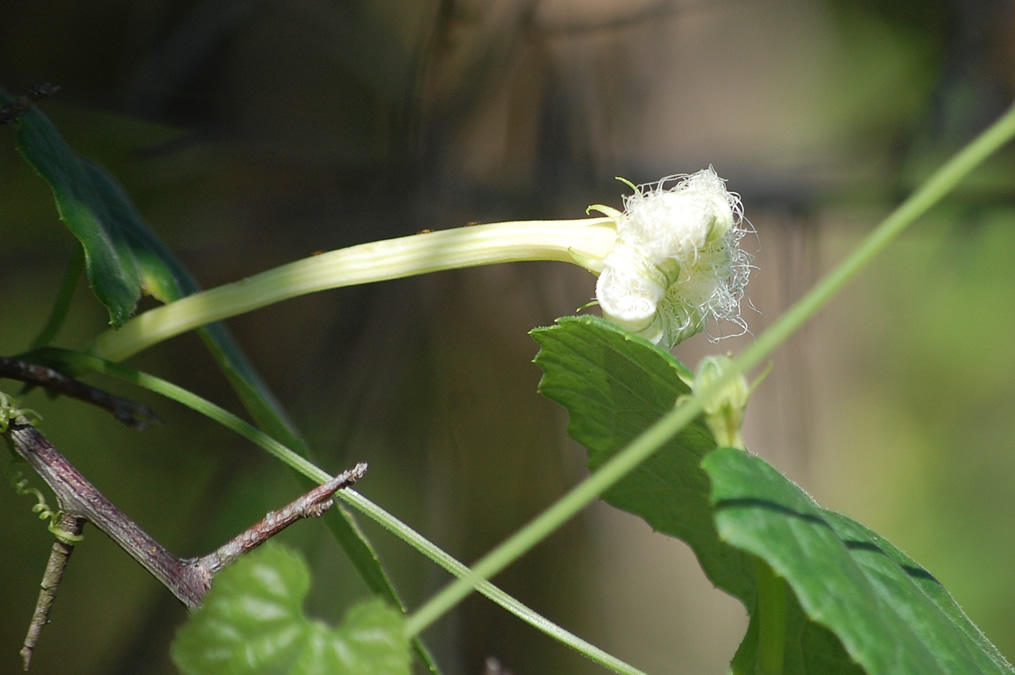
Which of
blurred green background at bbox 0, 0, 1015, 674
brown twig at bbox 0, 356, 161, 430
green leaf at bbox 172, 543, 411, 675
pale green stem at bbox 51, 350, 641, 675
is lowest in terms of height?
green leaf at bbox 172, 543, 411, 675

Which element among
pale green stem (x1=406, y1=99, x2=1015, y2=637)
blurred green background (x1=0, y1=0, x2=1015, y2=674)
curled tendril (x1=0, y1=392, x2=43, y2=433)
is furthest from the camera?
blurred green background (x1=0, y1=0, x2=1015, y2=674)

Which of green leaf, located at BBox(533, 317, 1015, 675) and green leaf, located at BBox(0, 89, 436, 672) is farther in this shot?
green leaf, located at BBox(0, 89, 436, 672)

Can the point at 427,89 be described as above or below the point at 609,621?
above

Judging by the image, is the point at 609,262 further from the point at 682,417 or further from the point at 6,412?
the point at 6,412

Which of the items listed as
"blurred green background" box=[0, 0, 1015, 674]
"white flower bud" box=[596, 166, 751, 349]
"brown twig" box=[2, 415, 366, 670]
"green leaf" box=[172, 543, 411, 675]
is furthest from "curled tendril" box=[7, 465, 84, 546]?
"blurred green background" box=[0, 0, 1015, 674]

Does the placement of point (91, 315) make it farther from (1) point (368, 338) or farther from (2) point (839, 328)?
(2) point (839, 328)

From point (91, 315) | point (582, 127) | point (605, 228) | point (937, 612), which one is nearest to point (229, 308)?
point (605, 228)

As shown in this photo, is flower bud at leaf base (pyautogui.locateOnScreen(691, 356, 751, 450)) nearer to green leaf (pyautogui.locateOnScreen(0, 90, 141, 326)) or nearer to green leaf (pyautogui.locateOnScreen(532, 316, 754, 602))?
green leaf (pyautogui.locateOnScreen(532, 316, 754, 602))
